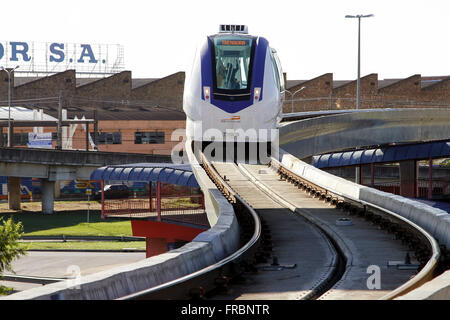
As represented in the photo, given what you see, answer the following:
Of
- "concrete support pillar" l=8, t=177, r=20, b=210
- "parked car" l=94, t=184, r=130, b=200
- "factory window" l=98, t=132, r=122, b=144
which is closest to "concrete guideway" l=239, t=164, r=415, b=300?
"concrete support pillar" l=8, t=177, r=20, b=210

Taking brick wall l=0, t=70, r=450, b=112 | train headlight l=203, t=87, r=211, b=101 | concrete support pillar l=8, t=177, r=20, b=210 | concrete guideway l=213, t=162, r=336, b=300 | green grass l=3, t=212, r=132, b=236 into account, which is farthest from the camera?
brick wall l=0, t=70, r=450, b=112

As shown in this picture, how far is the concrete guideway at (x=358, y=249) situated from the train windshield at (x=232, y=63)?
3.15 meters

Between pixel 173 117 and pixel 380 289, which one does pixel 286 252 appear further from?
pixel 173 117

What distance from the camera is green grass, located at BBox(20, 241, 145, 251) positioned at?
43719mm

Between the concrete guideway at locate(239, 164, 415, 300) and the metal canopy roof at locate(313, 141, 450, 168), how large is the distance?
23.5 meters

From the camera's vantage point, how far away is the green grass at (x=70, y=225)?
49875 mm

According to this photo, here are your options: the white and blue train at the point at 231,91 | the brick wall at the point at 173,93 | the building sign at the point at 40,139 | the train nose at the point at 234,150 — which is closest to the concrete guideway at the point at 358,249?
the white and blue train at the point at 231,91

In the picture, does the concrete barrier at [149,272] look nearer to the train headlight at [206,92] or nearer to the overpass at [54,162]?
the train headlight at [206,92]

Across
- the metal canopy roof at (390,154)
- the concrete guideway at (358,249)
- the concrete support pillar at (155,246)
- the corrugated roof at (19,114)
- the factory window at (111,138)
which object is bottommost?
the concrete support pillar at (155,246)

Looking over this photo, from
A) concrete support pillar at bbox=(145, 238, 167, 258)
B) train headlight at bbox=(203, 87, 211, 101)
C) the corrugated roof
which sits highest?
the corrugated roof

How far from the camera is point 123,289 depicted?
27.8 ft

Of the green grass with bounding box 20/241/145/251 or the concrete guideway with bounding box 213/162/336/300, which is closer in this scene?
the concrete guideway with bounding box 213/162/336/300

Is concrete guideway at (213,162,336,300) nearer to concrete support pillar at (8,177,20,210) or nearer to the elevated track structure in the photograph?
the elevated track structure

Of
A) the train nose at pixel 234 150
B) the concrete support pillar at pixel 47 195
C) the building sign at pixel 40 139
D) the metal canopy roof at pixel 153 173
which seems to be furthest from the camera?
the building sign at pixel 40 139
